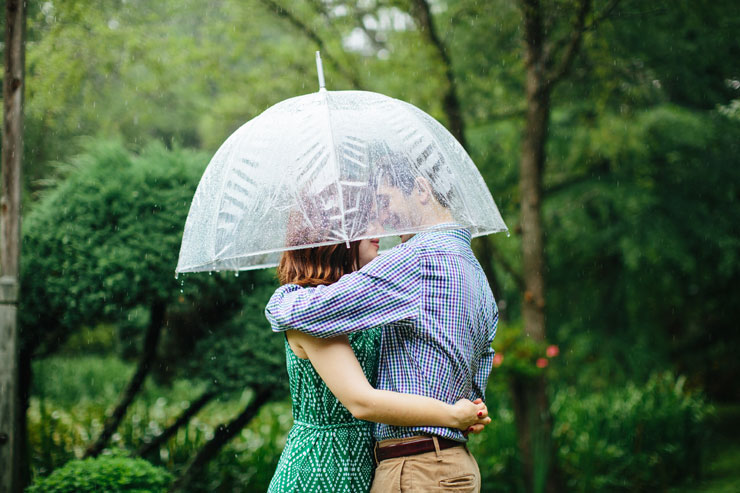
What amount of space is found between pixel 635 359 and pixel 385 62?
5214mm

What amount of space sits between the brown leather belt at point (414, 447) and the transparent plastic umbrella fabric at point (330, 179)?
2.02 ft

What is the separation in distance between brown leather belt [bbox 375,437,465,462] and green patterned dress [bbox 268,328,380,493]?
0.14 meters

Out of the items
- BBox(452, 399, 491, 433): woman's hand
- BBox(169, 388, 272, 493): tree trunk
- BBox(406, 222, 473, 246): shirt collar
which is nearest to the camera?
BBox(452, 399, 491, 433): woman's hand

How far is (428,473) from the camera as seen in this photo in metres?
1.91

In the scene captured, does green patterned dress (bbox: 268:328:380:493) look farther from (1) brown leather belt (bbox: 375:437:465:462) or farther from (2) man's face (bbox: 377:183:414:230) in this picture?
(2) man's face (bbox: 377:183:414:230)

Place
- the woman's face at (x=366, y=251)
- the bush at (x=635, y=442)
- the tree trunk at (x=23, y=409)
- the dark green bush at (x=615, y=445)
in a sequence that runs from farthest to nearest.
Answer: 1. the bush at (x=635, y=442)
2. the dark green bush at (x=615, y=445)
3. the tree trunk at (x=23, y=409)
4. the woman's face at (x=366, y=251)

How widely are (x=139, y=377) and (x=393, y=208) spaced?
339cm

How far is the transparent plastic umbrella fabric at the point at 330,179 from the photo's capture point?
2.09 m

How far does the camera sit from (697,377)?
32.8 feet

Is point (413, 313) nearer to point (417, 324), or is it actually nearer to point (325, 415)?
point (417, 324)

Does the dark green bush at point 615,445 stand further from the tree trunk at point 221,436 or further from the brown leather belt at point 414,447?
the brown leather belt at point 414,447

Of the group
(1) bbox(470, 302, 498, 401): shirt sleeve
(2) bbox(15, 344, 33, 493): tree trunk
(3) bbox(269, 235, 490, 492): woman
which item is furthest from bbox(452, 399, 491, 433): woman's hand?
(2) bbox(15, 344, 33, 493): tree trunk

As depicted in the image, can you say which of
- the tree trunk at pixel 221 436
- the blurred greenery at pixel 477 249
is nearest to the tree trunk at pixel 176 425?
the blurred greenery at pixel 477 249

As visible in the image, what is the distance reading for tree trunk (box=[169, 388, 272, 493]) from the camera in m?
4.57
